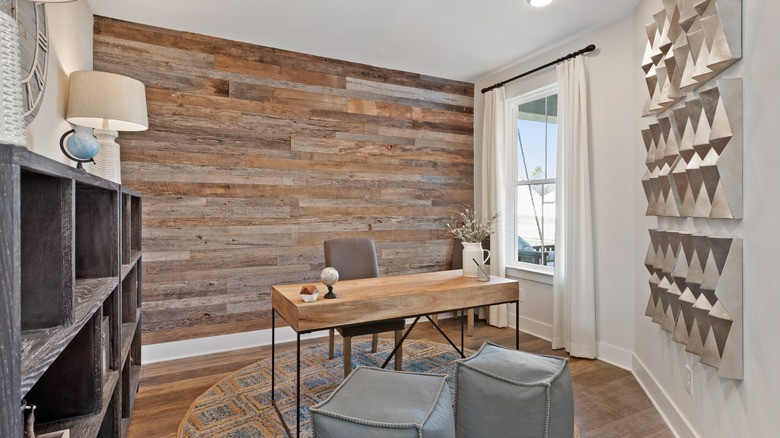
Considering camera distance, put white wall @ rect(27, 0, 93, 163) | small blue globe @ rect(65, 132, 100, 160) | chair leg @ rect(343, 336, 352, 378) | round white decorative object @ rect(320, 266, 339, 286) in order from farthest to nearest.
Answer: chair leg @ rect(343, 336, 352, 378), round white decorative object @ rect(320, 266, 339, 286), white wall @ rect(27, 0, 93, 163), small blue globe @ rect(65, 132, 100, 160)

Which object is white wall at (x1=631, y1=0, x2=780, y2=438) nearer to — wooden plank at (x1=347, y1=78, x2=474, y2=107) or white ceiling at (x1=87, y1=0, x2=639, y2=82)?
white ceiling at (x1=87, y1=0, x2=639, y2=82)

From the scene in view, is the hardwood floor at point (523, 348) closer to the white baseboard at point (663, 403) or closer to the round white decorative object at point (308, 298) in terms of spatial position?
the white baseboard at point (663, 403)

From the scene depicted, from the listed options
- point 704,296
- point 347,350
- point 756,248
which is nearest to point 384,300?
point 347,350

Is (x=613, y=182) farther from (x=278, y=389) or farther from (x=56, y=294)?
(x=56, y=294)

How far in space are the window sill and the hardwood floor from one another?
577 millimetres

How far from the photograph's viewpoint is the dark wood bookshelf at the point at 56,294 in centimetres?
70

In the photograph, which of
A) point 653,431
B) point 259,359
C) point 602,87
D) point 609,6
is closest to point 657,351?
point 653,431

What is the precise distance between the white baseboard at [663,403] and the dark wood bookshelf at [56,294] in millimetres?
2596

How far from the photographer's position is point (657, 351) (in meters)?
2.65

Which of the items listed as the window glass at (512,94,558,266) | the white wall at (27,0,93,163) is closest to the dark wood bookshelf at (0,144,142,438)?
the white wall at (27,0,93,163)

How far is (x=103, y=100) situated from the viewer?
7.89ft

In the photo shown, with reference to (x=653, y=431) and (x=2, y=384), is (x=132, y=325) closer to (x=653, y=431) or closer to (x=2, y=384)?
(x=2, y=384)

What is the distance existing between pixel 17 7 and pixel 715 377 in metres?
3.23

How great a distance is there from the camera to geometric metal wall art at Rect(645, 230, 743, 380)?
1686 mm
